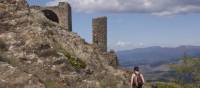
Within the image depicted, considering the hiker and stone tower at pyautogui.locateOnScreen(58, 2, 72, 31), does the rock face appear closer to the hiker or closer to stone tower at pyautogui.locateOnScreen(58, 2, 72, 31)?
the hiker

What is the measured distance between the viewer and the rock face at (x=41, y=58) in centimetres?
2056

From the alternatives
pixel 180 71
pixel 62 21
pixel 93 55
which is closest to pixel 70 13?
pixel 62 21

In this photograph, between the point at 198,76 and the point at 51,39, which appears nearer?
the point at 51,39

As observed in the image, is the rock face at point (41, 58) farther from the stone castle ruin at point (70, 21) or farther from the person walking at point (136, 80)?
the stone castle ruin at point (70, 21)

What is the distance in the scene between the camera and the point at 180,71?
293 feet

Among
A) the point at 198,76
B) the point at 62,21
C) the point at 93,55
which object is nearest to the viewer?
the point at 93,55

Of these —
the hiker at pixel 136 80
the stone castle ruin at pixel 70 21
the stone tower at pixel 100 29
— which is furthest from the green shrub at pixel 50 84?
the stone tower at pixel 100 29

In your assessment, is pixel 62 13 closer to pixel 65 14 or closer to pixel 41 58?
pixel 65 14

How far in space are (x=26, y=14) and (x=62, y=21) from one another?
144 ft

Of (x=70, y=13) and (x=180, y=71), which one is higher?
(x=70, y=13)

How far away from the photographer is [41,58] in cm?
2188

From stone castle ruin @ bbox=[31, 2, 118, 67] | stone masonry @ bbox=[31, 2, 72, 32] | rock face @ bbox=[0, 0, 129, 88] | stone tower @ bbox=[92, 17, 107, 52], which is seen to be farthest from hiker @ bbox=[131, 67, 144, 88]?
stone masonry @ bbox=[31, 2, 72, 32]

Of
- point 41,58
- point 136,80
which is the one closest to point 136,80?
point 136,80

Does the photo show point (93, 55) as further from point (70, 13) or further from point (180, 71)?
point (180, 71)
